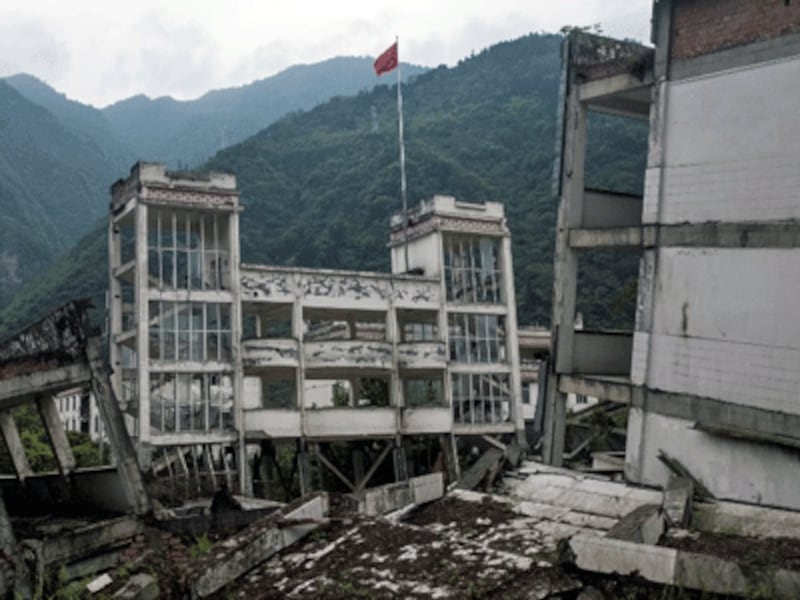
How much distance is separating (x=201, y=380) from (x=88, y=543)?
17.6 metres

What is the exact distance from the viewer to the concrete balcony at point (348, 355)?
31.9 metres

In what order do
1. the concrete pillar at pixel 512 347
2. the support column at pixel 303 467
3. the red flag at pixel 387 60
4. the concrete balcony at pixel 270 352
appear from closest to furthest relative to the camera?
the support column at pixel 303 467, the concrete balcony at pixel 270 352, the concrete pillar at pixel 512 347, the red flag at pixel 387 60

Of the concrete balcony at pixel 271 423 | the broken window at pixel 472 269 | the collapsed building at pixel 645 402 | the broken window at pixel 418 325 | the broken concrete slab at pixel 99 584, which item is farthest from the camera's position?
the broken window at pixel 472 269

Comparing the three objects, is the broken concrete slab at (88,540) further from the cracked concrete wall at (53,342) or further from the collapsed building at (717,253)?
the collapsed building at (717,253)

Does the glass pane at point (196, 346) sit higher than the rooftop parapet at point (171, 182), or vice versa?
the rooftop parapet at point (171, 182)

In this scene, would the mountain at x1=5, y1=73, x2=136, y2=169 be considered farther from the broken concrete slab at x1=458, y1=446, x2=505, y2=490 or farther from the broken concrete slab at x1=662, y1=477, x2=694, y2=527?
the broken concrete slab at x1=662, y1=477, x2=694, y2=527

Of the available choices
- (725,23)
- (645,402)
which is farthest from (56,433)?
(725,23)

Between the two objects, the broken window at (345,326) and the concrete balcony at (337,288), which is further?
the broken window at (345,326)

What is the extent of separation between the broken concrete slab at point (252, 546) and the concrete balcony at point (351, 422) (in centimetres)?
2188

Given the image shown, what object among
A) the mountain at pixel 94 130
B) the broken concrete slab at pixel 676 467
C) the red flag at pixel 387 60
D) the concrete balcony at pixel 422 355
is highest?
the mountain at pixel 94 130

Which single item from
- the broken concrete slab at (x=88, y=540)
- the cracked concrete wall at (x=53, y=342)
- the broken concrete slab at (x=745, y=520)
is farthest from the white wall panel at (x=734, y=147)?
the broken concrete slab at (x=88, y=540)

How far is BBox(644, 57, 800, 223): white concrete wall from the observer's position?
12.4 m

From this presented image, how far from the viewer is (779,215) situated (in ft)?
40.5

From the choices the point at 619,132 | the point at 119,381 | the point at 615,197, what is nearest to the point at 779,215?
the point at 615,197
